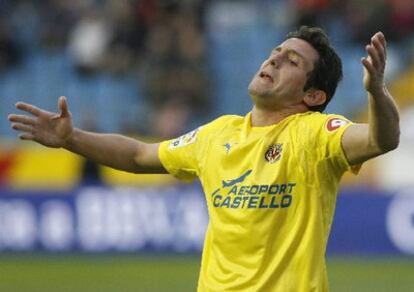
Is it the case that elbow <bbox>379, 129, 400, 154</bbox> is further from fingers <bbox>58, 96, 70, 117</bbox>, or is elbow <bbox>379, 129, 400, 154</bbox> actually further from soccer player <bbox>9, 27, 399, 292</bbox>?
fingers <bbox>58, 96, 70, 117</bbox>

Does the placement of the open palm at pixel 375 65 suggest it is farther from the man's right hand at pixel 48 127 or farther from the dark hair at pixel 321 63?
the man's right hand at pixel 48 127

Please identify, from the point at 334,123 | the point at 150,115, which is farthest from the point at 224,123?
the point at 150,115

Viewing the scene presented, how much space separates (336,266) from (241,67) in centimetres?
523

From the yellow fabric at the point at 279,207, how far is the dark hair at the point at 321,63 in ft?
0.82

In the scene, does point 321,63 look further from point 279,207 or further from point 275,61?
point 279,207

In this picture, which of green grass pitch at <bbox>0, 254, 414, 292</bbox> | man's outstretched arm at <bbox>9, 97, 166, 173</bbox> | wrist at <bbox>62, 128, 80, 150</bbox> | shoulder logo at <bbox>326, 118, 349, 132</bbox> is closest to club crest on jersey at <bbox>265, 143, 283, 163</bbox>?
shoulder logo at <bbox>326, 118, 349, 132</bbox>

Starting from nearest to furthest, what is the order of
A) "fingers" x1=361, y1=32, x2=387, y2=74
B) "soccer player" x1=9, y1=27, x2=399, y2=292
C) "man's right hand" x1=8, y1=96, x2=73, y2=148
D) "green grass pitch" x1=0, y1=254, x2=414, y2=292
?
"fingers" x1=361, y1=32, x2=387, y2=74
"soccer player" x1=9, y1=27, x2=399, y2=292
"man's right hand" x1=8, y1=96, x2=73, y2=148
"green grass pitch" x1=0, y1=254, x2=414, y2=292

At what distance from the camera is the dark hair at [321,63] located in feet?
19.2

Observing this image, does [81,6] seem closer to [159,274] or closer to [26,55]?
[26,55]

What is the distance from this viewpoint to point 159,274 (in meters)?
13.8

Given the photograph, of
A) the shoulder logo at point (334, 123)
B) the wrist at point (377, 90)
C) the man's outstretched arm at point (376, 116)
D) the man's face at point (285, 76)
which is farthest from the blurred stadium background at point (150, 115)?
the wrist at point (377, 90)

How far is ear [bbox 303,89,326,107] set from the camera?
5.87 metres

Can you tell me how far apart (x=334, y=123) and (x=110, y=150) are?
4.38 feet

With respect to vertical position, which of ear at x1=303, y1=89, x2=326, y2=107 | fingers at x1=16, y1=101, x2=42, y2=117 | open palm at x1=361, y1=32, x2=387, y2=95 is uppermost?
fingers at x1=16, y1=101, x2=42, y2=117
